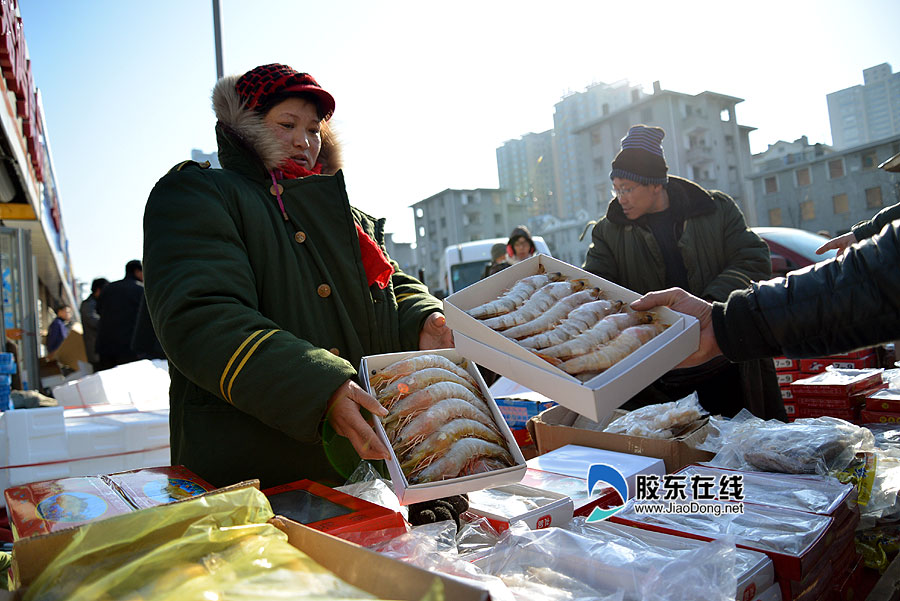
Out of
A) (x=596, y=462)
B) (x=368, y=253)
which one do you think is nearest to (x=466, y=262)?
(x=368, y=253)

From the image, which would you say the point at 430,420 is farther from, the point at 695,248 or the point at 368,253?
the point at 695,248

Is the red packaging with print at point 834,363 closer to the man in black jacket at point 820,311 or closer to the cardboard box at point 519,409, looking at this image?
the cardboard box at point 519,409

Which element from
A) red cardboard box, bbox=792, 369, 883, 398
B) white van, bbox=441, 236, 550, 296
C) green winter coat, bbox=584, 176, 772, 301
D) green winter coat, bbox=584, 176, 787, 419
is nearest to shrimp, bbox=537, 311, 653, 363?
red cardboard box, bbox=792, 369, 883, 398

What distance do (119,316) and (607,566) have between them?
276 inches

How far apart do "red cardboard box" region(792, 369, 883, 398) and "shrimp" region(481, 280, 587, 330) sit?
1.36 metres

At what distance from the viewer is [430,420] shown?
145 cm

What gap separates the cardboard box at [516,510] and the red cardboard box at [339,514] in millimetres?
236

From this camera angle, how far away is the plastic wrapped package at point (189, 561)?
0.80m

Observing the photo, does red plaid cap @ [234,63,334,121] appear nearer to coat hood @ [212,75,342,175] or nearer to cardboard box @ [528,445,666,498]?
coat hood @ [212,75,342,175]

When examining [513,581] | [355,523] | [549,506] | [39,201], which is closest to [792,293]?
[549,506]

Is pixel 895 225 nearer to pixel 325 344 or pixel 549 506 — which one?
pixel 549 506

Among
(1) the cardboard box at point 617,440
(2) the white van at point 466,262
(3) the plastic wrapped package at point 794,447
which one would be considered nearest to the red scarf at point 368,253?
(1) the cardboard box at point 617,440

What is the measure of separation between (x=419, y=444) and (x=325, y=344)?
21.4 inches

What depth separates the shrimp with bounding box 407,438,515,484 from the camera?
4.53ft
